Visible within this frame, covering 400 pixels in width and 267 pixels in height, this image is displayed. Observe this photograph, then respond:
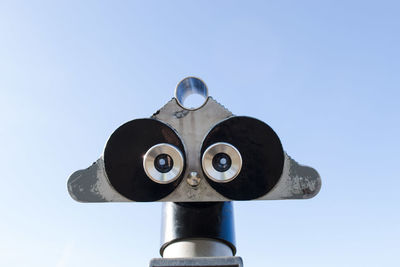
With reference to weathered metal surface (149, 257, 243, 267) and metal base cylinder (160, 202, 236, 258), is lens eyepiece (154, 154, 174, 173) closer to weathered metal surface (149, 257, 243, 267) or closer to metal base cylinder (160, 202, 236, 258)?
metal base cylinder (160, 202, 236, 258)

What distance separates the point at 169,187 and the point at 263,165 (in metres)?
0.84

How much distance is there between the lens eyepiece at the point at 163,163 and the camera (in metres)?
3.48

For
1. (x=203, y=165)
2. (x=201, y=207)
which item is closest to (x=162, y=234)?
(x=201, y=207)

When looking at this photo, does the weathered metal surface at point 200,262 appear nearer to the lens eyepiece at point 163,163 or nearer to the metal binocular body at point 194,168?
the metal binocular body at point 194,168

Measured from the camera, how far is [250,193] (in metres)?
3.55

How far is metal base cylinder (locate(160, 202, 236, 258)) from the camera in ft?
11.8

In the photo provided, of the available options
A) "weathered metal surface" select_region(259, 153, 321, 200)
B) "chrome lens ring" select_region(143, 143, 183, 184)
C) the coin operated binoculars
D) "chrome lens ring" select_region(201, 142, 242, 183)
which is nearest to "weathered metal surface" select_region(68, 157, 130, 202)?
the coin operated binoculars

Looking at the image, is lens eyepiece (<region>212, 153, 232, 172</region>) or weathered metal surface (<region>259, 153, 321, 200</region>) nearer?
lens eyepiece (<region>212, 153, 232, 172</region>)

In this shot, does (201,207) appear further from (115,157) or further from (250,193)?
(115,157)

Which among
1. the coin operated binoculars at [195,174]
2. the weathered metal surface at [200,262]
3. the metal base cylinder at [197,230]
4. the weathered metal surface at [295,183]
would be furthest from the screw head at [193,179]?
the weathered metal surface at [200,262]

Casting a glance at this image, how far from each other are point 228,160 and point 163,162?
55 centimetres

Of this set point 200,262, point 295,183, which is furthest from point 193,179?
point 295,183

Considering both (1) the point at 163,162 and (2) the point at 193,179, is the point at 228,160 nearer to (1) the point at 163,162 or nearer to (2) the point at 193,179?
(2) the point at 193,179

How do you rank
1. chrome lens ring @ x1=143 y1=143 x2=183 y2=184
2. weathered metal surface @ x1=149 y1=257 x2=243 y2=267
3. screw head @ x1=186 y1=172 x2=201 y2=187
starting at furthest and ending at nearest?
screw head @ x1=186 y1=172 x2=201 y2=187 < chrome lens ring @ x1=143 y1=143 x2=183 y2=184 < weathered metal surface @ x1=149 y1=257 x2=243 y2=267
